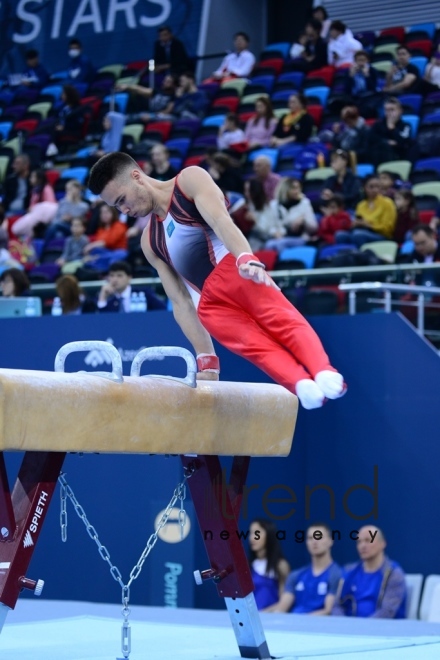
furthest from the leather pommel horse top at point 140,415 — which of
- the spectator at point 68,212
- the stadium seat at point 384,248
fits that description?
the spectator at point 68,212

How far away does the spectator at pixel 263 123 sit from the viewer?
12.7 m

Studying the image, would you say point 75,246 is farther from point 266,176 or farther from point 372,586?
point 372,586

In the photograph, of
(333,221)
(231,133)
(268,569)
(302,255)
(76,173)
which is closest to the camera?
(268,569)

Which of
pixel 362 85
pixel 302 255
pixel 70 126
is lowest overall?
pixel 302 255

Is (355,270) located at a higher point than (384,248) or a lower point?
lower

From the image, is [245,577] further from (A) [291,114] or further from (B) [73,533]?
(A) [291,114]

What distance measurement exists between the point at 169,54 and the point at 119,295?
8.42 m

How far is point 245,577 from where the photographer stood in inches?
188

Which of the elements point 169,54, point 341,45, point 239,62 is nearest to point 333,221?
point 341,45

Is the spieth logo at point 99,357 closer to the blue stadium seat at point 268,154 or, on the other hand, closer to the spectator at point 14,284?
the spectator at point 14,284

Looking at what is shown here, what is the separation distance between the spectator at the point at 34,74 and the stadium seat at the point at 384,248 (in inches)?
398

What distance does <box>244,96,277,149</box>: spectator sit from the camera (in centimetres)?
1266

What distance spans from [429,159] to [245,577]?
6898 mm

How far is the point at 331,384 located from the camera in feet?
13.4
